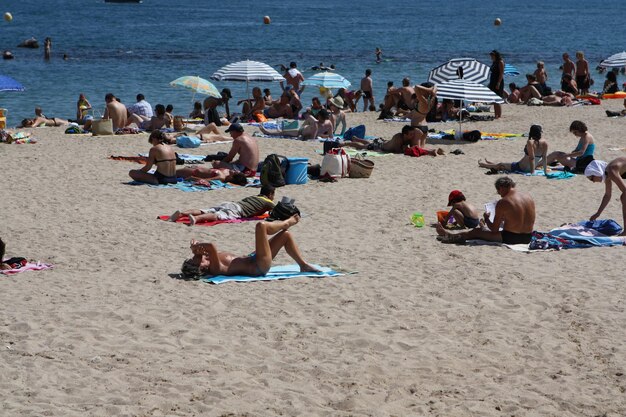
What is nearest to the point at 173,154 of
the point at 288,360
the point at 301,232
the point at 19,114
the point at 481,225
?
the point at 301,232

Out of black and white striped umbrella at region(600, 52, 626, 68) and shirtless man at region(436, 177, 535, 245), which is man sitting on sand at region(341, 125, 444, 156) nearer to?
shirtless man at region(436, 177, 535, 245)

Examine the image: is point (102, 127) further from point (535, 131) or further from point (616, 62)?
point (616, 62)

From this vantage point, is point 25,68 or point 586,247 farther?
point 25,68

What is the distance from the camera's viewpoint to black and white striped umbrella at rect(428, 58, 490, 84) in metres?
21.0

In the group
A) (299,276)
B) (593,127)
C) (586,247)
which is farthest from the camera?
(593,127)

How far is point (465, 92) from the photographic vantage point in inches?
711

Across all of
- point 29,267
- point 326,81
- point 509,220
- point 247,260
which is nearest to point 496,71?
point 326,81

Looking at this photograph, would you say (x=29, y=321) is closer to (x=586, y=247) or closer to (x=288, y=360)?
(x=288, y=360)

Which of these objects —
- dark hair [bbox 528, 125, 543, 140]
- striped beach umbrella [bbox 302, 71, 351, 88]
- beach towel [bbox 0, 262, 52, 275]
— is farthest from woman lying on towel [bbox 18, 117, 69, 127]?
beach towel [bbox 0, 262, 52, 275]

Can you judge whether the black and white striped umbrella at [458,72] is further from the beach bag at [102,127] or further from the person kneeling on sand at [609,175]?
the person kneeling on sand at [609,175]

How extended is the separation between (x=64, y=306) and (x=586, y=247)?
533cm

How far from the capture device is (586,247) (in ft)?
33.2

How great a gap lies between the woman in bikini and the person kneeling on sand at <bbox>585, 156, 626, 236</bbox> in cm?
583

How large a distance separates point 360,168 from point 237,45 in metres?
40.7
